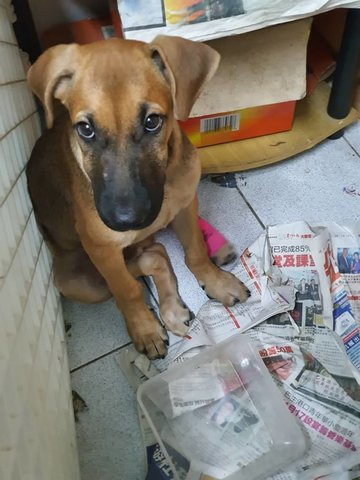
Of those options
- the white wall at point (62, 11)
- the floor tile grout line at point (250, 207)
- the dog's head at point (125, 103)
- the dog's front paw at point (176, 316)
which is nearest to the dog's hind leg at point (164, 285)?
the dog's front paw at point (176, 316)

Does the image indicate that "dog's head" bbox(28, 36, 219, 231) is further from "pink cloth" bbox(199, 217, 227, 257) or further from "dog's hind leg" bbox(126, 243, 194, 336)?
"pink cloth" bbox(199, 217, 227, 257)

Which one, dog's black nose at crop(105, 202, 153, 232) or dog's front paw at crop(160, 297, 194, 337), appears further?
dog's front paw at crop(160, 297, 194, 337)

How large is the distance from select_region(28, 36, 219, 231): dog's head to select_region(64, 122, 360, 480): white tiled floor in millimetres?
646

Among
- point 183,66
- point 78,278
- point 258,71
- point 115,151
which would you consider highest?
point 183,66

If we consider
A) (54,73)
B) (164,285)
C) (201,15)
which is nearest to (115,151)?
(54,73)

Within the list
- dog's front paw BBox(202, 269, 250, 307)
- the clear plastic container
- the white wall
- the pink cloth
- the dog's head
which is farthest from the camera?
the white wall

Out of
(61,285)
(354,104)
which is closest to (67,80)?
(61,285)

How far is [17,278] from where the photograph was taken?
1.25m

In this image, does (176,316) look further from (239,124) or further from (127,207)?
(239,124)

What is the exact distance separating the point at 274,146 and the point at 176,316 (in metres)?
0.83

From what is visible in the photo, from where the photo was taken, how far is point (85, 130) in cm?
127

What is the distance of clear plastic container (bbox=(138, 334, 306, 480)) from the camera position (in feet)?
4.89

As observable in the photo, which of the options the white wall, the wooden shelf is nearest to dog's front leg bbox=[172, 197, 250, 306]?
the wooden shelf

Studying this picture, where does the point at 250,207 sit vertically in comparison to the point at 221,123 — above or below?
below
